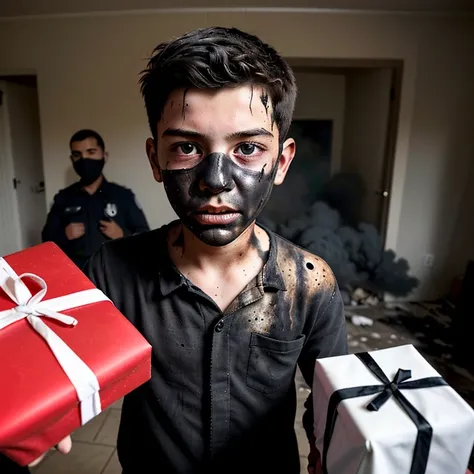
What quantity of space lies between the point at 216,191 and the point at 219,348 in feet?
0.99

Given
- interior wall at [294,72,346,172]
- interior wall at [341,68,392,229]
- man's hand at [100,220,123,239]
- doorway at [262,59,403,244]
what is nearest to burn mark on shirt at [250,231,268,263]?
man's hand at [100,220,123,239]

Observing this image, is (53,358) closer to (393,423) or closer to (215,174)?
(215,174)

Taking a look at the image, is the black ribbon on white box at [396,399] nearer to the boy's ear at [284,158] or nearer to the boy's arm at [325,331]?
the boy's arm at [325,331]

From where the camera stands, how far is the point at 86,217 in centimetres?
232

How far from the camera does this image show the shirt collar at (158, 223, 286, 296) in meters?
0.74

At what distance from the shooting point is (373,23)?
8.80 feet

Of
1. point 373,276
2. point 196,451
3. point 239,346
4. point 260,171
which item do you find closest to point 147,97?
point 260,171

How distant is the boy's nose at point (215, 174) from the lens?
625 millimetres

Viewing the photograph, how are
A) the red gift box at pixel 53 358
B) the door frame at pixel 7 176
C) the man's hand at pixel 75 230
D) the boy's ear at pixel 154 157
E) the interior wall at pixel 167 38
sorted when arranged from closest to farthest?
the red gift box at pixel 53 358
the boy's ear at pixel 154 157
the man's hand at pixel 75 230
the interior wall at pixel 167 38
the door frame at pixel 7 176

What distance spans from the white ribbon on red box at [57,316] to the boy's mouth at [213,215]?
0.22m

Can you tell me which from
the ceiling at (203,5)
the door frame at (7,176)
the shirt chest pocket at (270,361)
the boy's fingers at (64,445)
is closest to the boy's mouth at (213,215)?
the shirt chest pocket at (270,361)

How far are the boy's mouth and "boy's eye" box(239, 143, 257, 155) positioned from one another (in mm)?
100

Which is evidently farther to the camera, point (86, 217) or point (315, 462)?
point (86, 217)

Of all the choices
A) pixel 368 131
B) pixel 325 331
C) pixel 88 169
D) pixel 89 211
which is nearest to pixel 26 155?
pixel 88 169
